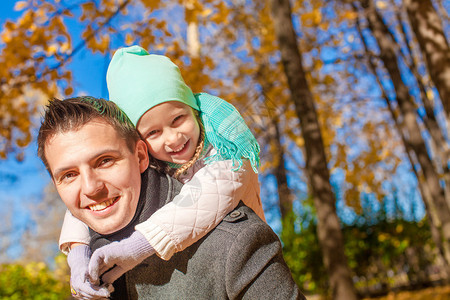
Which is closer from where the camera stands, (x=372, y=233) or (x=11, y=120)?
(x=11, y=120)

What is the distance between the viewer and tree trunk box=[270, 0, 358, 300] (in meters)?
4.50

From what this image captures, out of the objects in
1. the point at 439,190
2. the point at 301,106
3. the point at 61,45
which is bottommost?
the point at 439,190

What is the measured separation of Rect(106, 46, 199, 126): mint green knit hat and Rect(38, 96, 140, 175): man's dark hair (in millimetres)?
58

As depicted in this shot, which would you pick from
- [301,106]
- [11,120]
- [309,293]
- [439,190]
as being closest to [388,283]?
[309,293]

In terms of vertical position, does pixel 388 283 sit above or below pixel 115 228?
below

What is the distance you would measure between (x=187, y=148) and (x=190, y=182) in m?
0.13

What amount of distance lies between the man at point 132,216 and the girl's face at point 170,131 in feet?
0.18

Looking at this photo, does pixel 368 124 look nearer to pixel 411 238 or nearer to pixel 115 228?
pixel 411 238

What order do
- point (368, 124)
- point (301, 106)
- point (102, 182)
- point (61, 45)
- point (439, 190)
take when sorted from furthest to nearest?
point (368, 124) → point (439, 190) → point (301, 106) → point (61, 45) → point (102, 182)

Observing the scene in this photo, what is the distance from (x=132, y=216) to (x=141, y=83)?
1.46ft

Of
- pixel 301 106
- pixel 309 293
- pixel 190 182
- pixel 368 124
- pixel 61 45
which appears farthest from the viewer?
pixel 368 124

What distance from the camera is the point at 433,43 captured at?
3.80 meters

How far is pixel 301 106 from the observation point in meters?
4.79

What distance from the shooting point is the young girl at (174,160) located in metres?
1.27
